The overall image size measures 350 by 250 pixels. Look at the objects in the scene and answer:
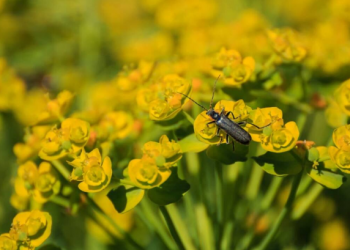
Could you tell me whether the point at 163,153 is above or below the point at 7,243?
above

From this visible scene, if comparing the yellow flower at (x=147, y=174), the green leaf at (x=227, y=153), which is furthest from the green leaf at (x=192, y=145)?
the yellow flower at (x=147, y=174)

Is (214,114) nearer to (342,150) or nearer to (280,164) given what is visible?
(280,164)

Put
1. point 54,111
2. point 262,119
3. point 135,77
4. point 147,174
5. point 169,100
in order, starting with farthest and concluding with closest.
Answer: point 135,77
point 54,111
point 169,100
point 262,119
point 147,174

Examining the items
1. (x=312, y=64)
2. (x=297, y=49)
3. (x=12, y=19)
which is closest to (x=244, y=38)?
(x=312, y=64)

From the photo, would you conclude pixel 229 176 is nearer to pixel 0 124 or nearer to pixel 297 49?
pixel 297 49

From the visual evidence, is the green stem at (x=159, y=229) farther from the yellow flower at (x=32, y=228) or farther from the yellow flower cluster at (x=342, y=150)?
the yellow flower cluster at (x=342, y=150)

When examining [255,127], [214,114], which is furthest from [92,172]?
[255,127]
